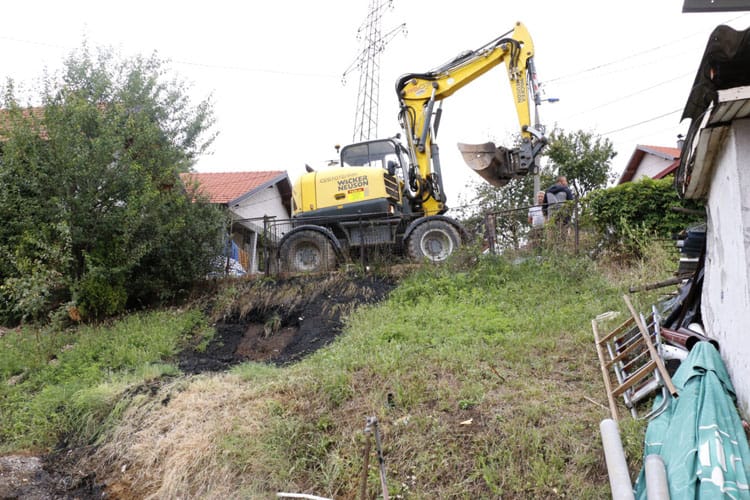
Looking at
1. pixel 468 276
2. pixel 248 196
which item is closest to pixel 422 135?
pixel 468 276

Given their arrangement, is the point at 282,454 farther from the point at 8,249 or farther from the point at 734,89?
the point at 8,249

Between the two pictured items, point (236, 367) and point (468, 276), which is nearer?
point (236, 367)

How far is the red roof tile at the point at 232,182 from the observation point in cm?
1998

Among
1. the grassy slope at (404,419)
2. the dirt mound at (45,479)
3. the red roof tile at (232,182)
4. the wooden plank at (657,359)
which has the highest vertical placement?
the red roof tile at (232,182)

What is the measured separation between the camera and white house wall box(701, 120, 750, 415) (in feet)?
14.4

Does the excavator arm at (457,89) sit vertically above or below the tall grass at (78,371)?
above

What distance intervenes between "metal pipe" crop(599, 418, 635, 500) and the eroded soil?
4.46 meters

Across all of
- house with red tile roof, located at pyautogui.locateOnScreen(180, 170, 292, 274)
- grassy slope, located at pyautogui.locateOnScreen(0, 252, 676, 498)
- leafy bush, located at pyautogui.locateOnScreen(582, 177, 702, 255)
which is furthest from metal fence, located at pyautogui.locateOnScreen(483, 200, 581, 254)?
house with red tile roof, located at pyautogui.locateOnScreen(180, 170, 292, 274)

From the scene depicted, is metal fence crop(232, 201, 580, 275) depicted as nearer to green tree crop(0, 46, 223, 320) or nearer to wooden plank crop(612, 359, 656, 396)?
green tree crop(0, 46, 223, 320)

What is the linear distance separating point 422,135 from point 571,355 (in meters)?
6.28

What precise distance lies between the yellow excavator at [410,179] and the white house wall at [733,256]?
5.58 m

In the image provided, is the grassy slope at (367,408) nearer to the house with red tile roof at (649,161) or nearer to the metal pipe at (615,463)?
the metal pipe at (615,463)

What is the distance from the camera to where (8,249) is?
983 cm

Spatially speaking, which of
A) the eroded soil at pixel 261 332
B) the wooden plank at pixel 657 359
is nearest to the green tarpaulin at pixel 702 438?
the wooden plank at pixel 657 359
